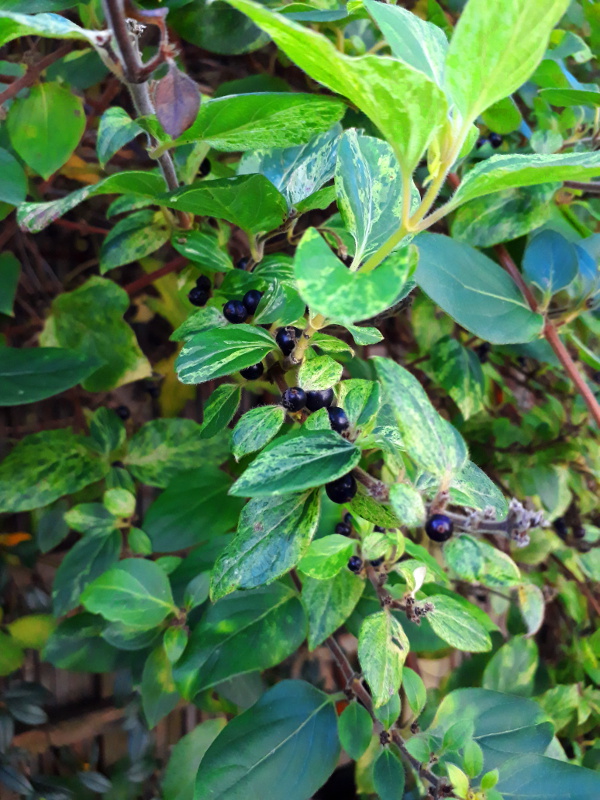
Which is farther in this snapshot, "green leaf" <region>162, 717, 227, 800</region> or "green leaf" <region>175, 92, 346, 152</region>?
"green leaf" <region>162, 717, 227, 800</region>

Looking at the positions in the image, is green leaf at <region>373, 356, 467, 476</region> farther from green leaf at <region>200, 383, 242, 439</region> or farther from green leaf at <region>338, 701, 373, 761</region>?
green leaf at <region>338, 701, 373, 761</region>

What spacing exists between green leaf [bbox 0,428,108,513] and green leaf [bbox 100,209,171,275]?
0.26 metres

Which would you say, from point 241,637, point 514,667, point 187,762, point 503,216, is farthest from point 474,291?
point 187,762

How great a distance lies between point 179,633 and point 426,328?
0.53m

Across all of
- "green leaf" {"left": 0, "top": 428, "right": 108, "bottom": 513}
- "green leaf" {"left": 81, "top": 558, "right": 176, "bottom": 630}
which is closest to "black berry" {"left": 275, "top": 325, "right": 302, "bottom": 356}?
"green leaf" {"left": 81, "top": 558, "right": 176, "bottom": 630}

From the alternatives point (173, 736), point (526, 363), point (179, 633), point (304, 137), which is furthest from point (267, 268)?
point (173, 736)

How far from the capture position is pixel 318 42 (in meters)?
0.19

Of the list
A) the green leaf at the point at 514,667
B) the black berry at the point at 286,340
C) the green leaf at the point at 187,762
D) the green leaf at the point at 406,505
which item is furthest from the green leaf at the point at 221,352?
the green leaf at the point at 514,667

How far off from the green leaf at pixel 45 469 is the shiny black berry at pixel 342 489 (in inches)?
19.4

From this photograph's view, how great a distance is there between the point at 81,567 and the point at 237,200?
0.50 meters

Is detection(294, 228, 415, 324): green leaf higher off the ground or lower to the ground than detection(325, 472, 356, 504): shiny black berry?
higher

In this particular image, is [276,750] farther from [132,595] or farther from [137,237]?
[137,237]

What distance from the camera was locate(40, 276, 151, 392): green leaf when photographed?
0.65 metres

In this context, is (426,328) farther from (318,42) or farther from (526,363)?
(318,42)
